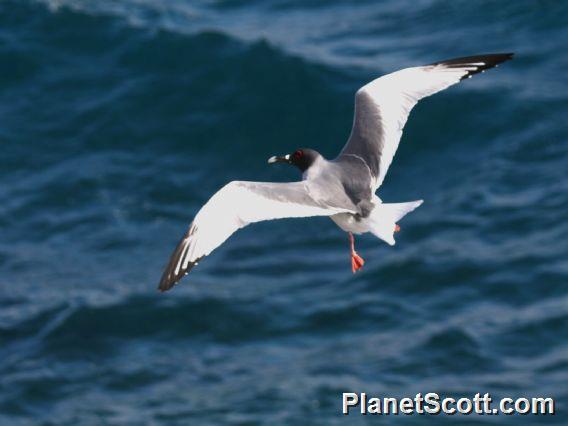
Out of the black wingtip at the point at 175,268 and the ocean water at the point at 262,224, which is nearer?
the black wingtip at the point at 175,268

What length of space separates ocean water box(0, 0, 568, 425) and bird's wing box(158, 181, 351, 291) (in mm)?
11132

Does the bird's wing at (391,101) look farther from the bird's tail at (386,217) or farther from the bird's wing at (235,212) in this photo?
the bird's wing at (235,212)

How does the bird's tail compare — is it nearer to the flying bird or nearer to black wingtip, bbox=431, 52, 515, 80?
the flying bird

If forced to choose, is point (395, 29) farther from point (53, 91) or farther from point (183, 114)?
point (53, 91)

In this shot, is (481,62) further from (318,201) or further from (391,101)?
(318,201)

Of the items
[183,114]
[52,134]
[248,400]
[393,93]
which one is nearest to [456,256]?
[248,400]

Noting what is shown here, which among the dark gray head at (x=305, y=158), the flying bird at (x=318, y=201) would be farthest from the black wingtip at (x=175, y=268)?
the dark gray head at (x=305, y=158)

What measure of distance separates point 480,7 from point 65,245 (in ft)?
35.7

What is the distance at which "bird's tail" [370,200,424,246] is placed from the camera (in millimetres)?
13312

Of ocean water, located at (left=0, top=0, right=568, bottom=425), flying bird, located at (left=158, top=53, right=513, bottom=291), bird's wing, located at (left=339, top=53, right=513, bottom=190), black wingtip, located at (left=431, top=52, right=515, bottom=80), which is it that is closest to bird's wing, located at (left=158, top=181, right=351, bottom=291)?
flying bird, located at (left=158, top=53, right=513, bottom=291)

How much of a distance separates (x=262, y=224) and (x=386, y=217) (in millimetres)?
14177

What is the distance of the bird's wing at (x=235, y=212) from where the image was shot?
43.5ft

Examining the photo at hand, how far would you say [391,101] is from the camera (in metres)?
15.6

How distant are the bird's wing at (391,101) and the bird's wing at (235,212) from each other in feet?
4.05
